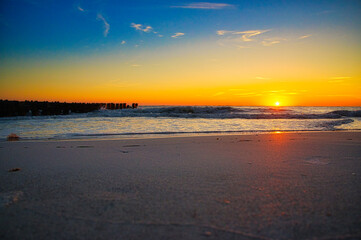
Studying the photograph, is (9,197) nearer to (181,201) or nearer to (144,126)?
(181,201)

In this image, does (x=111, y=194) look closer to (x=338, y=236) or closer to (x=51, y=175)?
(x=51, y=175)

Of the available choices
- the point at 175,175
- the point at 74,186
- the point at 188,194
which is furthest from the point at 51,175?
the point at 188,194

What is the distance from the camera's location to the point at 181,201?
5.74ft

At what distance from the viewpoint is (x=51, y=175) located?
2514 mm

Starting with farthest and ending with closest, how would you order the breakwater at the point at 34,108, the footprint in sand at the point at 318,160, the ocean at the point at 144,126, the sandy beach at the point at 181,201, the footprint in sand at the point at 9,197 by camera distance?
the breakwater at the point at 34,108, the ocean at the point at 144,126, the footprint in sand at the point at 318,160, the footprint in sand at the point at 9,197, the sandy beach at the point at 181,201

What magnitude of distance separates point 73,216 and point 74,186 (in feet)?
2.21

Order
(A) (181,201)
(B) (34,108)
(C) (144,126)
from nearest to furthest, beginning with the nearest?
(A) (181,201)
(C) (144,126)
(B) (34,108)

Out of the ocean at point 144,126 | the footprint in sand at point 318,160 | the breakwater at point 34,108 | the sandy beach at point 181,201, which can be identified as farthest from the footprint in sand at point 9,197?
the breakwater at point 34,108

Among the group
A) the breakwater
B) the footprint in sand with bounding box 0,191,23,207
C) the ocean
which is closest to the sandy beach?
the footprint in sand with bounding box 0,191,23,207

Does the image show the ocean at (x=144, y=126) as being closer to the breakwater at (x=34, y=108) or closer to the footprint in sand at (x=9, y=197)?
the breakwater at (x=34, y=108)

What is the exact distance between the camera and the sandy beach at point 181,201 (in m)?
1.35

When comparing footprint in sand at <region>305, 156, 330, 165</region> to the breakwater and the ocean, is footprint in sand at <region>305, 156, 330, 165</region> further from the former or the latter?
the breakwater

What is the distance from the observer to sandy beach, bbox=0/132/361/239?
4.42 ft

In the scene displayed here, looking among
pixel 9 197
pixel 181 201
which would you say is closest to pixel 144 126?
pixel 9 197
